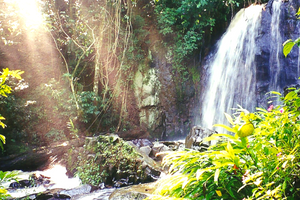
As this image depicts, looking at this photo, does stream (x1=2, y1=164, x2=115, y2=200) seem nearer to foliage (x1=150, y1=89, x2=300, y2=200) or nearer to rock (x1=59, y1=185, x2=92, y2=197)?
rock (x1=59, y1=185, x2=92, y2=197)

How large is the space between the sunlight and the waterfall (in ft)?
26.1

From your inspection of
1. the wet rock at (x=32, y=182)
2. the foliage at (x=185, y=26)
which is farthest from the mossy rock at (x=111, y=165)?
the foliage at (x=185, y=26)

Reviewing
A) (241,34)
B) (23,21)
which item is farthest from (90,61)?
(241,34)

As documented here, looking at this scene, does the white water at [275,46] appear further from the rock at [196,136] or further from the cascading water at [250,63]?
the rock at [196,136]

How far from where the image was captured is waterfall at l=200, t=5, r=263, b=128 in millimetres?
8039

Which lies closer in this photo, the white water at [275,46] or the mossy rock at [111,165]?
the mossy rock at [111,165]

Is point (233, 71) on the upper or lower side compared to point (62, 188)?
upper

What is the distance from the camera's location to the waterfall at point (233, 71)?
26.4 ft

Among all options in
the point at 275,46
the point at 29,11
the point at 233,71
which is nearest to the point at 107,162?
the point at 29,11

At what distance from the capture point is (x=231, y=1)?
9.11m

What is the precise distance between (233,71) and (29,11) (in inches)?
343

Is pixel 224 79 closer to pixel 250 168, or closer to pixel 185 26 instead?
pixel 185 26

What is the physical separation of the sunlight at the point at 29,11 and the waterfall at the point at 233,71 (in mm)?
7962

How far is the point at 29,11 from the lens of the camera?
7.23 m
